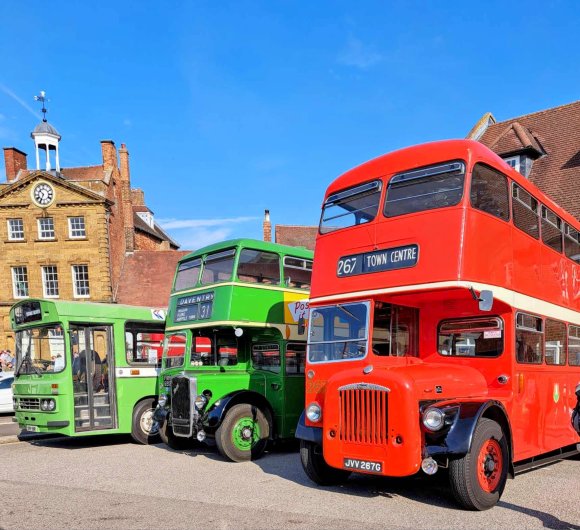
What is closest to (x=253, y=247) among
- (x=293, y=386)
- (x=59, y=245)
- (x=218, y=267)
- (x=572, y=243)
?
(x=218, y=267)

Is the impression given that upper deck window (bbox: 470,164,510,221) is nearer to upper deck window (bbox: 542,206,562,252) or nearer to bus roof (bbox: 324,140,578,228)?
bus roof (bbox: 324,140,578,228)

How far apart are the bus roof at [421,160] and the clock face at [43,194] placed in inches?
1145

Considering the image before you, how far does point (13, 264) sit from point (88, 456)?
2690cm

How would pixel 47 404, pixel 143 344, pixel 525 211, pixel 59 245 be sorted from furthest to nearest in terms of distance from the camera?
pixel 59 245 < pixel 143 344 < pixel 47 404 < pixel 525 211

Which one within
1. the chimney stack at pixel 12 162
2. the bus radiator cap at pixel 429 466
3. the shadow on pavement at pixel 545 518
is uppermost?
the chimney stack at pixel 12 162

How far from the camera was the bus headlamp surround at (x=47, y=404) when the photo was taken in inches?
408

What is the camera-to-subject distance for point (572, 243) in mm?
9734

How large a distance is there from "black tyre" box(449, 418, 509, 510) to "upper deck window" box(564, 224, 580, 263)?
14.2ft

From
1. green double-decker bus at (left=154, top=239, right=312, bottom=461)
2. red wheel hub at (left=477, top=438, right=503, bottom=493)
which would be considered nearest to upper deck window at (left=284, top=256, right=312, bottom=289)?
green double-decker bus at (left=154, top=239, right=312, bottom=461)

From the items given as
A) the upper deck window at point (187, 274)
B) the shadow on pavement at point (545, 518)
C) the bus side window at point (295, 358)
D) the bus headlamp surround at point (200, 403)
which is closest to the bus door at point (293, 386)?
the bus side window at point (295, 358)

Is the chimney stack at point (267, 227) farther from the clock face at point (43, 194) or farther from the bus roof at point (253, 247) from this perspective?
the bus roof at point (253, 247)

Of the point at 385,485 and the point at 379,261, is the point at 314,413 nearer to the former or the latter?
the point at 385,485

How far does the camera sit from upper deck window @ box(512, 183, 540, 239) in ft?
24.8

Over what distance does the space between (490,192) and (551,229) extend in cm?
232
